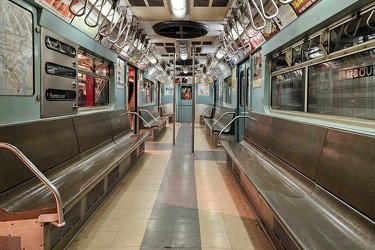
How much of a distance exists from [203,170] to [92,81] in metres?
2.65

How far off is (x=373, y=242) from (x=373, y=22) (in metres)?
1.70

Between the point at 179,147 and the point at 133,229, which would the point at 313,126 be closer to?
the point at 133,229

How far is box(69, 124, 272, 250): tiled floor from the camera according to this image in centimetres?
244

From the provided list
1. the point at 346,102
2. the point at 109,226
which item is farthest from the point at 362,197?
the point at 109,226

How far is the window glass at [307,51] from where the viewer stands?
318cm

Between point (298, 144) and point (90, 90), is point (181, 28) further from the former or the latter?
point (298, 144)

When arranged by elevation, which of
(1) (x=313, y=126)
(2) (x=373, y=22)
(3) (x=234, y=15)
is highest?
(3) (x=234, y=15)

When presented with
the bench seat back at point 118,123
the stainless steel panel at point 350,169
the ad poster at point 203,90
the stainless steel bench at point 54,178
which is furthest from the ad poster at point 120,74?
the ad poster at point 203,90

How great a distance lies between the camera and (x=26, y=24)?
264 centimetres

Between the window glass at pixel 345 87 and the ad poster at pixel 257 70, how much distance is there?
1808mm

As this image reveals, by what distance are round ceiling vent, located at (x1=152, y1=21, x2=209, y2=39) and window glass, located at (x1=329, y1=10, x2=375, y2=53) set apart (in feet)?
7.97

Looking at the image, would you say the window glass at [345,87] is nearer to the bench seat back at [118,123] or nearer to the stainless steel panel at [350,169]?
the stainless steel panel at [350,169]

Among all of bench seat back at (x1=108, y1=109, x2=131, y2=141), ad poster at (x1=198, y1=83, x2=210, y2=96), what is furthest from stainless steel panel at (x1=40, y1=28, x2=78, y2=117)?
ad poster at (x1=198, y1=83, x2=210, y2=96)

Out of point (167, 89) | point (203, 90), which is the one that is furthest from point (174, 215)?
point (167, 89)
